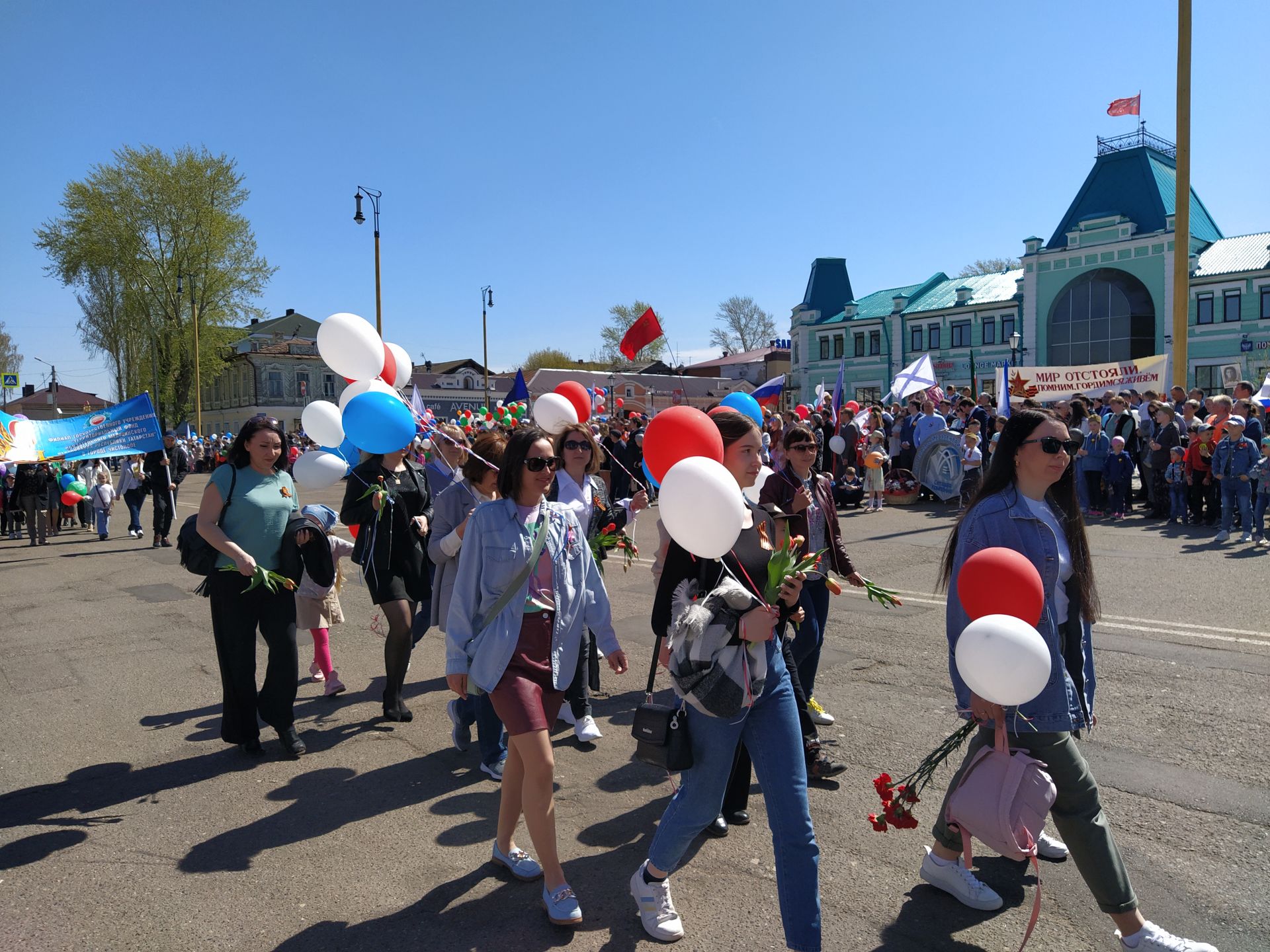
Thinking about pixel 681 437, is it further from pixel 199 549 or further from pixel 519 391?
pixel 519 391

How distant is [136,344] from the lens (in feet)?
170

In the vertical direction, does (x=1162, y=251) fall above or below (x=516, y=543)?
above

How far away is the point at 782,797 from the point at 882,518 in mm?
13106

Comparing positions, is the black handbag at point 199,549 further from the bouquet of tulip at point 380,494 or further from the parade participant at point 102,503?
the parade participant at point 102,503

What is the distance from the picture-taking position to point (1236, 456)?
11203mm

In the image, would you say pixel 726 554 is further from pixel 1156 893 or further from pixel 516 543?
pixel 1156 893

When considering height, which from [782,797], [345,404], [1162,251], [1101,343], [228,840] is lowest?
[228,840]

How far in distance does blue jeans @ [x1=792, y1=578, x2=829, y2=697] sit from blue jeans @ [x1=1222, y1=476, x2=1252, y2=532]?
9.43 metres

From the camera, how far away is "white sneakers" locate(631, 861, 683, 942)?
9.96ft

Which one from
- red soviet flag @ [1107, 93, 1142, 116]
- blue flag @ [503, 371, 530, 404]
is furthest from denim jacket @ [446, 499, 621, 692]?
red soviet flag @ [1107, 93, 1142, 116]

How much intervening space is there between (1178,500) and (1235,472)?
2043 mm

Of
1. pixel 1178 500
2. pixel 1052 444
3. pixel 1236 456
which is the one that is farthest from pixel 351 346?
pixel 1178 500

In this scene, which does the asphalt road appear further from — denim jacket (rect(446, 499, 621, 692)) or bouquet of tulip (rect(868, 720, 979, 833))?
denim jacket (rect(446, 499, 621, 692))

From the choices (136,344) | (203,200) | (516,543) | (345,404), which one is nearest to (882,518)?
(345,404)
